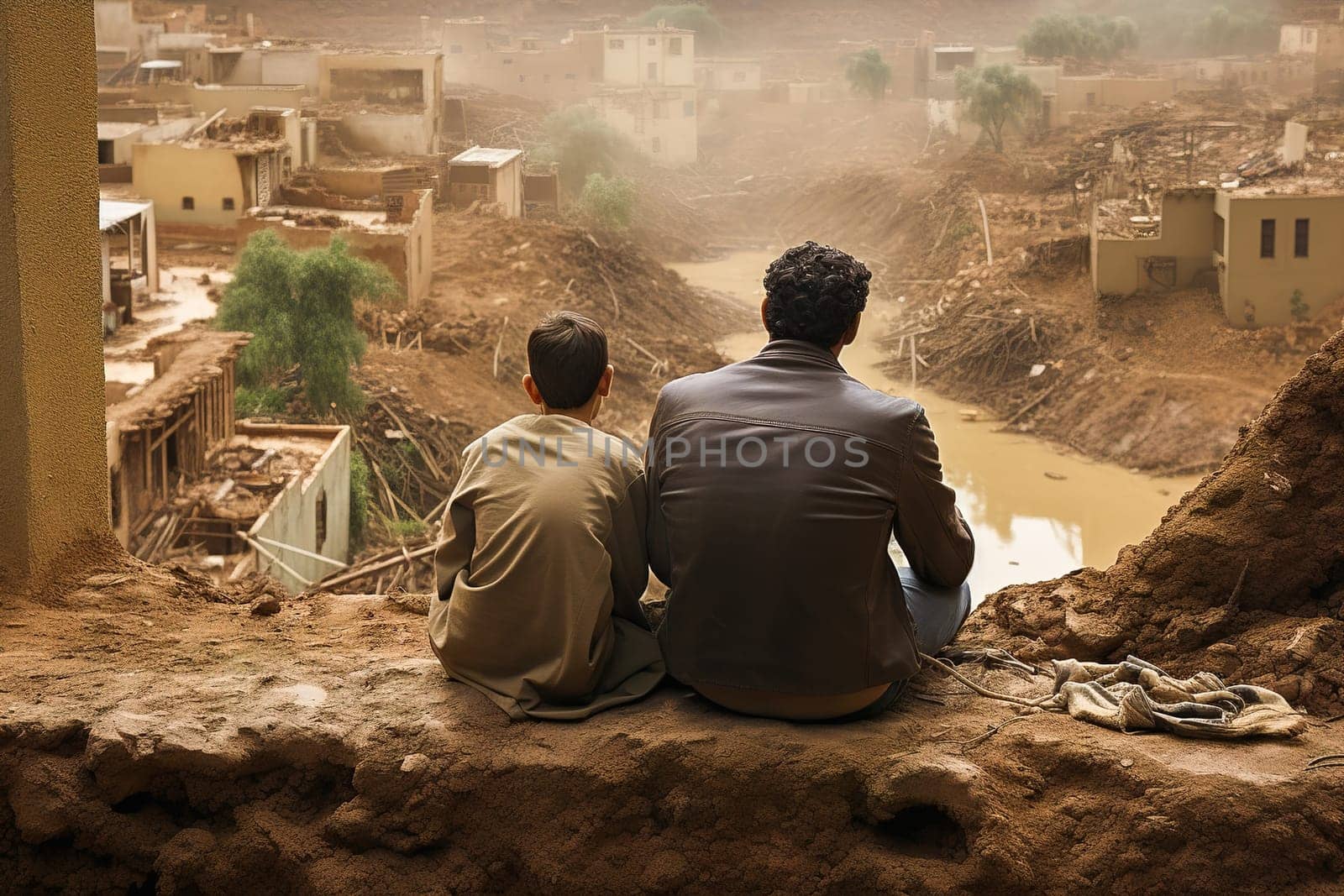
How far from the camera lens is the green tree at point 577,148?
4241cm

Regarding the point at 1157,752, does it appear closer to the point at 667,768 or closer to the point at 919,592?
the point at 919,592

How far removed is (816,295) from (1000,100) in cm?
4270

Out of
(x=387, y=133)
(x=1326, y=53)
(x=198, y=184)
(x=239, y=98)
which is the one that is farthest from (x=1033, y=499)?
(x=1326, y=53)

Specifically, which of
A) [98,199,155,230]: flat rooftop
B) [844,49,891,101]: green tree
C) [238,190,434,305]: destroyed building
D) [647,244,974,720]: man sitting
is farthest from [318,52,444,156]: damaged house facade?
[647,244,974,720]: man sitting

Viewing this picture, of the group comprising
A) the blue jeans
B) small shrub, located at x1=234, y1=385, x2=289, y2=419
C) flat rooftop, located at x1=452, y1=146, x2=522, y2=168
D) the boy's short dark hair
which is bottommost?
small shrub, located at x1=234, y1=385, x2=289, y2=419

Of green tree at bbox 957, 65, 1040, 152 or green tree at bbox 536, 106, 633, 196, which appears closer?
green tree at bbox 536, 106, 633, 196

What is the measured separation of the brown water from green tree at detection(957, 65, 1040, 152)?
723 inches

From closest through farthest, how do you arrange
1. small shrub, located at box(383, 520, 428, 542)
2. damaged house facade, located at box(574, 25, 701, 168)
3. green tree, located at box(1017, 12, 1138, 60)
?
1. small shrub, located at box(383, 520, 428, 542)
2. damaged house facade, located at box(574, 25, 701, 168)
3. green tree, located at box(1017, 12, 1138, 60)

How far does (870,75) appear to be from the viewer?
57.0m

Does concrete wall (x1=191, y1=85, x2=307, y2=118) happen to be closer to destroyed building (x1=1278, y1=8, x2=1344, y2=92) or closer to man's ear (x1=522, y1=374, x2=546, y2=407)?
destroyed building (x1=1278, y1=8, x2=1344, y2=92)

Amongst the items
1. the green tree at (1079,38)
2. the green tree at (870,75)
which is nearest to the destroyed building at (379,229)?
the green tree at (870,75)

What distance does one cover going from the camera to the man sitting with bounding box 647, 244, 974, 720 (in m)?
3.11

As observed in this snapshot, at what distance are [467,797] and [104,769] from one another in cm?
86

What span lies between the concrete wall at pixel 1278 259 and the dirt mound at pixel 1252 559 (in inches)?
834
